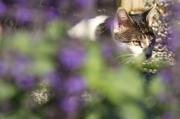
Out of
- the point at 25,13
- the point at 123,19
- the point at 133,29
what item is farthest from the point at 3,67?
the point at 133,29

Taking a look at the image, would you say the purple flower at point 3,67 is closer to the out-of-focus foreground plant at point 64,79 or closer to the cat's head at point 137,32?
the out-of-focus foreground plant at point 64,79

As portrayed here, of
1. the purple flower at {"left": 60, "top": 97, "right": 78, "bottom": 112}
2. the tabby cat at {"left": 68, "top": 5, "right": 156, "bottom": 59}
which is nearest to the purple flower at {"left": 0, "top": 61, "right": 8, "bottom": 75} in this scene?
the purple flower at {"left": 60, "top": 97, "right": 78, "bottom": 112}

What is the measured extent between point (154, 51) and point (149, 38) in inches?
5.9

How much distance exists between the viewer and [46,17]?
1055mm

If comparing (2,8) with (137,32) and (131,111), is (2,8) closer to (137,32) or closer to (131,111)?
(131,111)

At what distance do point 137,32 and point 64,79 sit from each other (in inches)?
125

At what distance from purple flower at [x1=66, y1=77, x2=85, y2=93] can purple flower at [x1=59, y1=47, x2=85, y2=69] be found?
22 millimetres

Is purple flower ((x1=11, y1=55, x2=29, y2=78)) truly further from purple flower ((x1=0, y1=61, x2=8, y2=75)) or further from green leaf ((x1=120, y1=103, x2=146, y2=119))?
green leaf ((x1=120, y1=103, x2=146, y2=119))

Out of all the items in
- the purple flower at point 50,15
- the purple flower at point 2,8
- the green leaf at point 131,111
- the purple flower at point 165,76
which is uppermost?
the purple flower at point 50,15

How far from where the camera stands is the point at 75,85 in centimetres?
89

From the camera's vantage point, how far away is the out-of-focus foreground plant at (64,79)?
2.91ft

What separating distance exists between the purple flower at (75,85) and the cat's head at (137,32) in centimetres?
300

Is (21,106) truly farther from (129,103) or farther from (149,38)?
(149,38)

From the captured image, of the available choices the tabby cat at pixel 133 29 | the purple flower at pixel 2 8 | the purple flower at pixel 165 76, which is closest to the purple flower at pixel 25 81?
the purple flower at pixel 165 76
